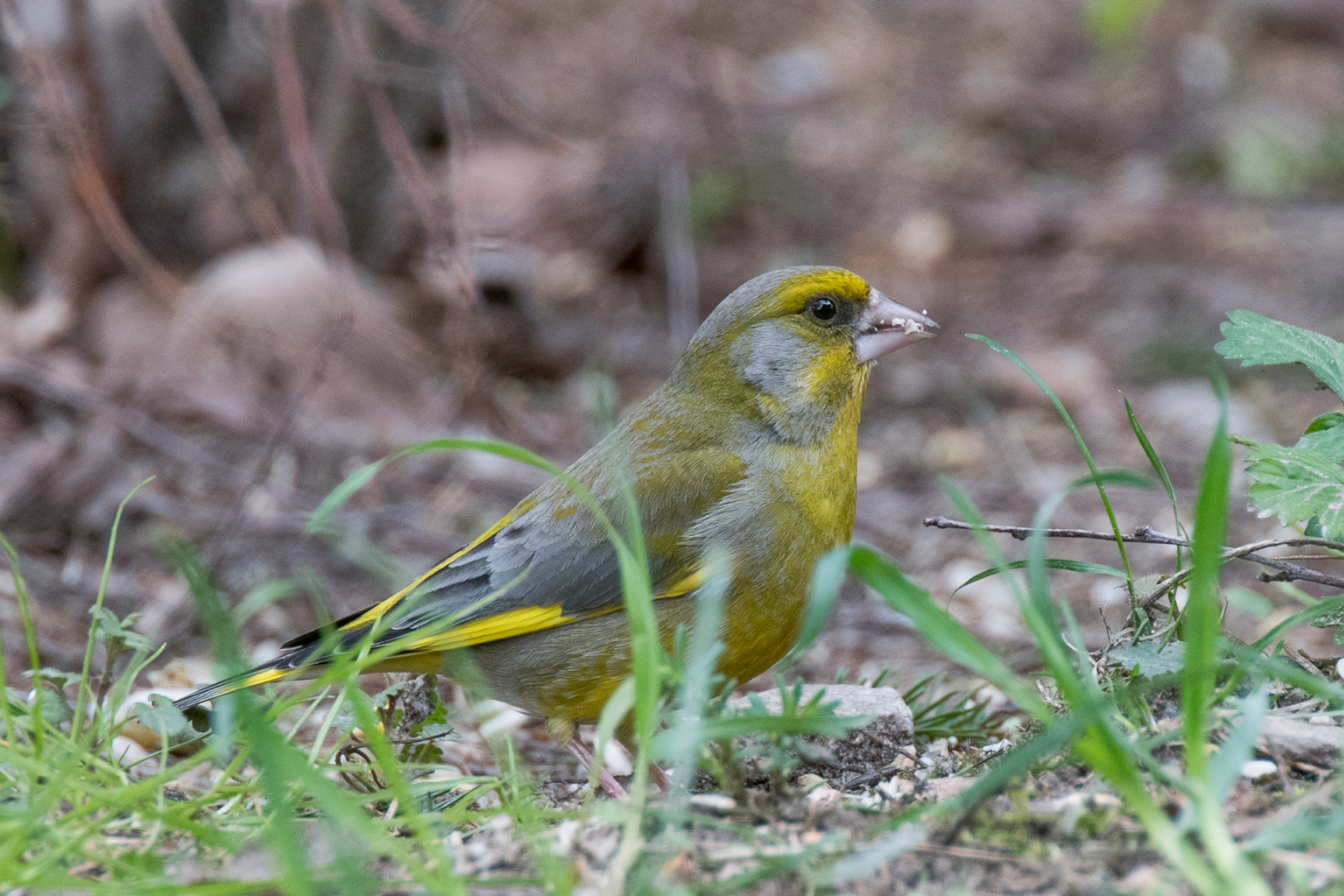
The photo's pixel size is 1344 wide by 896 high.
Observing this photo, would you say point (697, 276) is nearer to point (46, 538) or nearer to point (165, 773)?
point (46, 538)

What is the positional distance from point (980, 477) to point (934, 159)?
4798 mm

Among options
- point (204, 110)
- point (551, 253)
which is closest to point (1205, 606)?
point (204, 110)

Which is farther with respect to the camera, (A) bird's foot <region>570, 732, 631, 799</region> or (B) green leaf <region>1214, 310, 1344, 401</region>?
(A) bird's foot <region>570, 732, 631, 799</region>

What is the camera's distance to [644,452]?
12.4 ft

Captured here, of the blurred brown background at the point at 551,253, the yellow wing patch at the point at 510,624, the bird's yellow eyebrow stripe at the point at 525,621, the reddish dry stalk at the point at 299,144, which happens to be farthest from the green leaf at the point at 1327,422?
the reddish dry stalk at the point at 299,144

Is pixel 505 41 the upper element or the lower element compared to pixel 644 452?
upper

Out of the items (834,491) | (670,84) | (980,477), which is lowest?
(980,477)

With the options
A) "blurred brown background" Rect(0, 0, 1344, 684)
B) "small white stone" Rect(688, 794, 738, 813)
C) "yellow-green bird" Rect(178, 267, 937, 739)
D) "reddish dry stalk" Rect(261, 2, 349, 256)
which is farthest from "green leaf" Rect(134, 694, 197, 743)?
"reddish dry stalk" Rect(261, 2, 349, 256)

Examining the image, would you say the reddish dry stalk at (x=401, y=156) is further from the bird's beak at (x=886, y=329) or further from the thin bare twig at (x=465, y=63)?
the bird's beak at (x=886, y=329)

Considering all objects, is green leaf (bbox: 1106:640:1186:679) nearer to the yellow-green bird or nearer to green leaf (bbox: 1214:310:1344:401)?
green leaf (bbox: 1214:310:1344:401)

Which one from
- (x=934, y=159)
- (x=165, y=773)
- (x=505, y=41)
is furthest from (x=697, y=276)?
(x=165, y=773)

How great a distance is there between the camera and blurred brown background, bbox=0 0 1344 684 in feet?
17.9

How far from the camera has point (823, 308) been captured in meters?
3.93

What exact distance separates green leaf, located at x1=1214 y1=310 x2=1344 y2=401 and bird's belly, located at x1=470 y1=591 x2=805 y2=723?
3.97 feet
